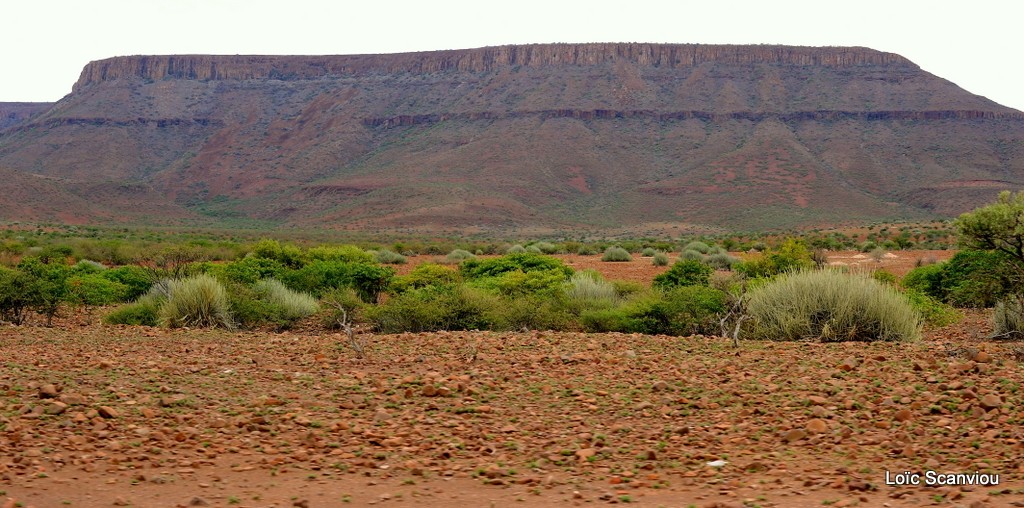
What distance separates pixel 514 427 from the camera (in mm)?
7988

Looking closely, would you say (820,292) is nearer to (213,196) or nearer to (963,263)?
(963,263)

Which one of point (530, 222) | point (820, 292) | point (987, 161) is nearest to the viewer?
point (820, 292)

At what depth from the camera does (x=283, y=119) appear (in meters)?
122

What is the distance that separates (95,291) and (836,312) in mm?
14012

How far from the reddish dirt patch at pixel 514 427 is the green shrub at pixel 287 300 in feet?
20.4

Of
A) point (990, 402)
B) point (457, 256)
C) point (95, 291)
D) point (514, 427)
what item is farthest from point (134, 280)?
point (457, 256)

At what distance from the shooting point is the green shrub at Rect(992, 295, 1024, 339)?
42.9ft

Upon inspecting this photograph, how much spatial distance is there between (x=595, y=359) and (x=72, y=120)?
12317 cm

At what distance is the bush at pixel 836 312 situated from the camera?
1284 cm

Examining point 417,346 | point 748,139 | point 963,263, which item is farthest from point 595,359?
point 748,139

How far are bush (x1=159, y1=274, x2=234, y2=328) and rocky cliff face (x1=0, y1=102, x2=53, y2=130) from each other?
15207 centimetres

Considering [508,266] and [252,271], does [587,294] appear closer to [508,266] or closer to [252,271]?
[508,266]

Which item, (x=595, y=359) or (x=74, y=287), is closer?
(x=595, y=359)

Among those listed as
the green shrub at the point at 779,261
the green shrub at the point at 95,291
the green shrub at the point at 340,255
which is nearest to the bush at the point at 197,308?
the green shrub at the point at 95,291
